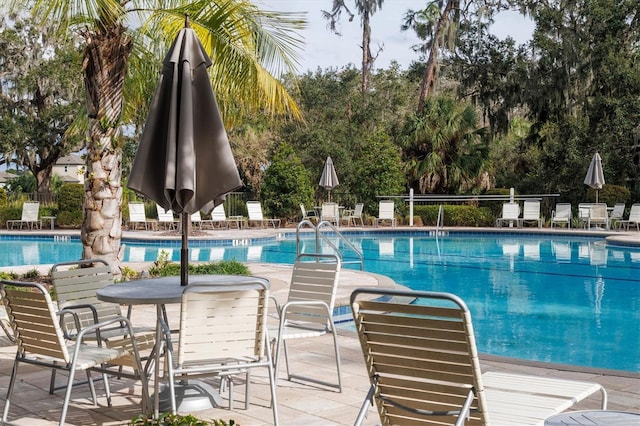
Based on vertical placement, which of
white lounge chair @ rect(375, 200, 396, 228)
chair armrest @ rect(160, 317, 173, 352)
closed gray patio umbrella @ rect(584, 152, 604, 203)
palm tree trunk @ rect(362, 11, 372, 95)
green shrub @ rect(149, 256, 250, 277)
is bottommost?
green shrub @ rect(149, 256, 250, 277)

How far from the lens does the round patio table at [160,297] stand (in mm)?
3789

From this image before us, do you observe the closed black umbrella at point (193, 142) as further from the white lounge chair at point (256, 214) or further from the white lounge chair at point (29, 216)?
the white lounge chair at point (29, 216)

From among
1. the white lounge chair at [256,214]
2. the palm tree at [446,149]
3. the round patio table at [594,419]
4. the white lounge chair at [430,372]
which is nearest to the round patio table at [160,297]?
the white lounge chair at [430,372]

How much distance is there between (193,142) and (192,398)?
1.55 metres

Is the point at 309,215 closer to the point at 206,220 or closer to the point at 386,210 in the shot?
the point at 386,210

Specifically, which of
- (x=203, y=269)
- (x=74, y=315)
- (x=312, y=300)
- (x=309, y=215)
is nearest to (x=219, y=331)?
(x=74, y=315)

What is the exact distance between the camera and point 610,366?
698 cm

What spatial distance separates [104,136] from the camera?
8156 mm

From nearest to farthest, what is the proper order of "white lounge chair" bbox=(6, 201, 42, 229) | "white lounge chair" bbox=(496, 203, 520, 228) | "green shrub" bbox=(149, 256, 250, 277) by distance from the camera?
"green shrub" bbox=(149, 256, 250, 277) < "white lounge chair" bbox=(496, 203, 520, 228) < "white lounge chair" bbox=(6, 201, 42, 229)

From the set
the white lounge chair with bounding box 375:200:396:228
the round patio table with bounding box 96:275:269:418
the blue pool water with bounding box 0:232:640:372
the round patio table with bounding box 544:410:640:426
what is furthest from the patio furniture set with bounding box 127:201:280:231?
the round patio table with bounding box 544:410:640:426

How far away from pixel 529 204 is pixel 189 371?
2025 cm

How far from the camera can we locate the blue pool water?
25.9ft

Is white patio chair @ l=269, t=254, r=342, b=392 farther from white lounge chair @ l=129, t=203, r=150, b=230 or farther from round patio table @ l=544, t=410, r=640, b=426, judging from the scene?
white lounge chair @ l=129, t=203, r=150, b=230

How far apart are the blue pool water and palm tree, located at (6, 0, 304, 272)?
2.97m
